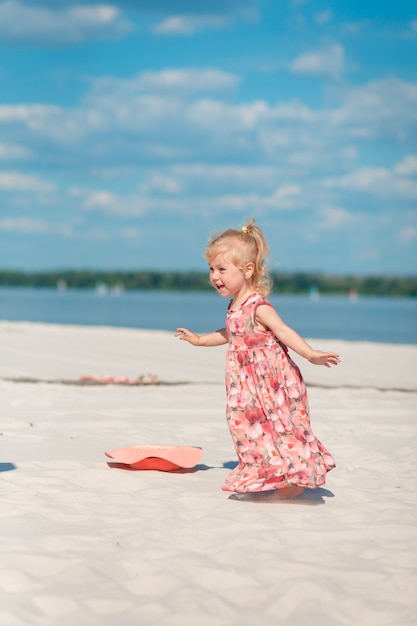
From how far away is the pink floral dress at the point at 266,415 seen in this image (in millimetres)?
5039

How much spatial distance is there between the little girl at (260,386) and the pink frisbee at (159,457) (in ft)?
1.94

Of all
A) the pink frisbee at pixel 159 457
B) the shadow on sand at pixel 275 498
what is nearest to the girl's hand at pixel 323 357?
the shadow on sand at pixel 275 498

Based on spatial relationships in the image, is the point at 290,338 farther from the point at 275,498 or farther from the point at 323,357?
the point at 275,498

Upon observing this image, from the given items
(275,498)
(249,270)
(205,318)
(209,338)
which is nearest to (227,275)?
(249,270)

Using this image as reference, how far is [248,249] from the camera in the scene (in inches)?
207

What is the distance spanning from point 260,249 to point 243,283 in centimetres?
21

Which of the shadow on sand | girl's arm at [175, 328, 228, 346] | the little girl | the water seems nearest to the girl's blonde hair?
the little girl

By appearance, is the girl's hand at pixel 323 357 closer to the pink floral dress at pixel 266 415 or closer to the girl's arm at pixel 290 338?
the girl's arm at pixel 290 338

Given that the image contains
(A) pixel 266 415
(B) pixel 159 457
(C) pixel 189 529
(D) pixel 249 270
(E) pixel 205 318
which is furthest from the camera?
(E) pixel 205 318

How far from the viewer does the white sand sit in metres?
3.37

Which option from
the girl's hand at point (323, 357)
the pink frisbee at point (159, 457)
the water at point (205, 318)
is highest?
the girl's hand at point (323, 357)

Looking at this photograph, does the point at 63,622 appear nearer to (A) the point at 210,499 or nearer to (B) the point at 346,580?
(B) the point at 346,580

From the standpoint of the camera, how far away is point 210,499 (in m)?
4.95

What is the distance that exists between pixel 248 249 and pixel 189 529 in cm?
167
